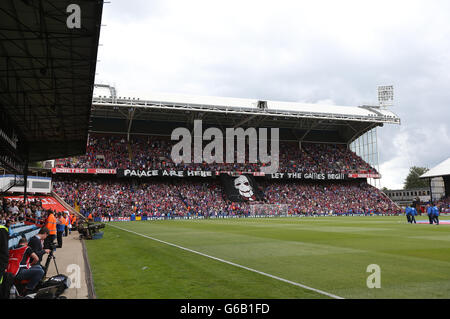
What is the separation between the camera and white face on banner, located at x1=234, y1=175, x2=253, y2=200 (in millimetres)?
58906

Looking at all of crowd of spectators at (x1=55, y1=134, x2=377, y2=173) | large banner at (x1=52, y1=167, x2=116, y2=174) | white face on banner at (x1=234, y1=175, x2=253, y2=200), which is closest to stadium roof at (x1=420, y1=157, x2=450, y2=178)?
crowd of spectators at (x1=55, y1=134, x2=377, y2=173)

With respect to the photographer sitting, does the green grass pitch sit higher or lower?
lower

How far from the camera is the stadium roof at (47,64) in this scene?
1174cm

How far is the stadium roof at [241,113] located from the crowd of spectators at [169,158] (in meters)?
2.84

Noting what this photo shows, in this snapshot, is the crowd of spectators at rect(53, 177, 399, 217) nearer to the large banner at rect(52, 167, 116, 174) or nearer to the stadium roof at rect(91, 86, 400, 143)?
the large banner at rect(52, 167, 116, 174)

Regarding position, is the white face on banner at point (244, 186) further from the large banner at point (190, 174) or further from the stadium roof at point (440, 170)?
the stadium roof at point (440, 170)

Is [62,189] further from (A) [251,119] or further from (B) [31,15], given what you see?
(B) [31,15]

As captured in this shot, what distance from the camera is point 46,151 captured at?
33.3m

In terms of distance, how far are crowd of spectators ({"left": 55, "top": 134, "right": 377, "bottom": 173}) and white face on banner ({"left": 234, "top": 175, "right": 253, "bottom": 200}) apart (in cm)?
152

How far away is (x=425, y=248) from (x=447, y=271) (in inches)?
203

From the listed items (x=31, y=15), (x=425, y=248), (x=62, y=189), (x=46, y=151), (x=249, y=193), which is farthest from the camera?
(x=249, y=193)

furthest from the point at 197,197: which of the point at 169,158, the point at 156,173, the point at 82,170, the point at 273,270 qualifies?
the point at 273,270
